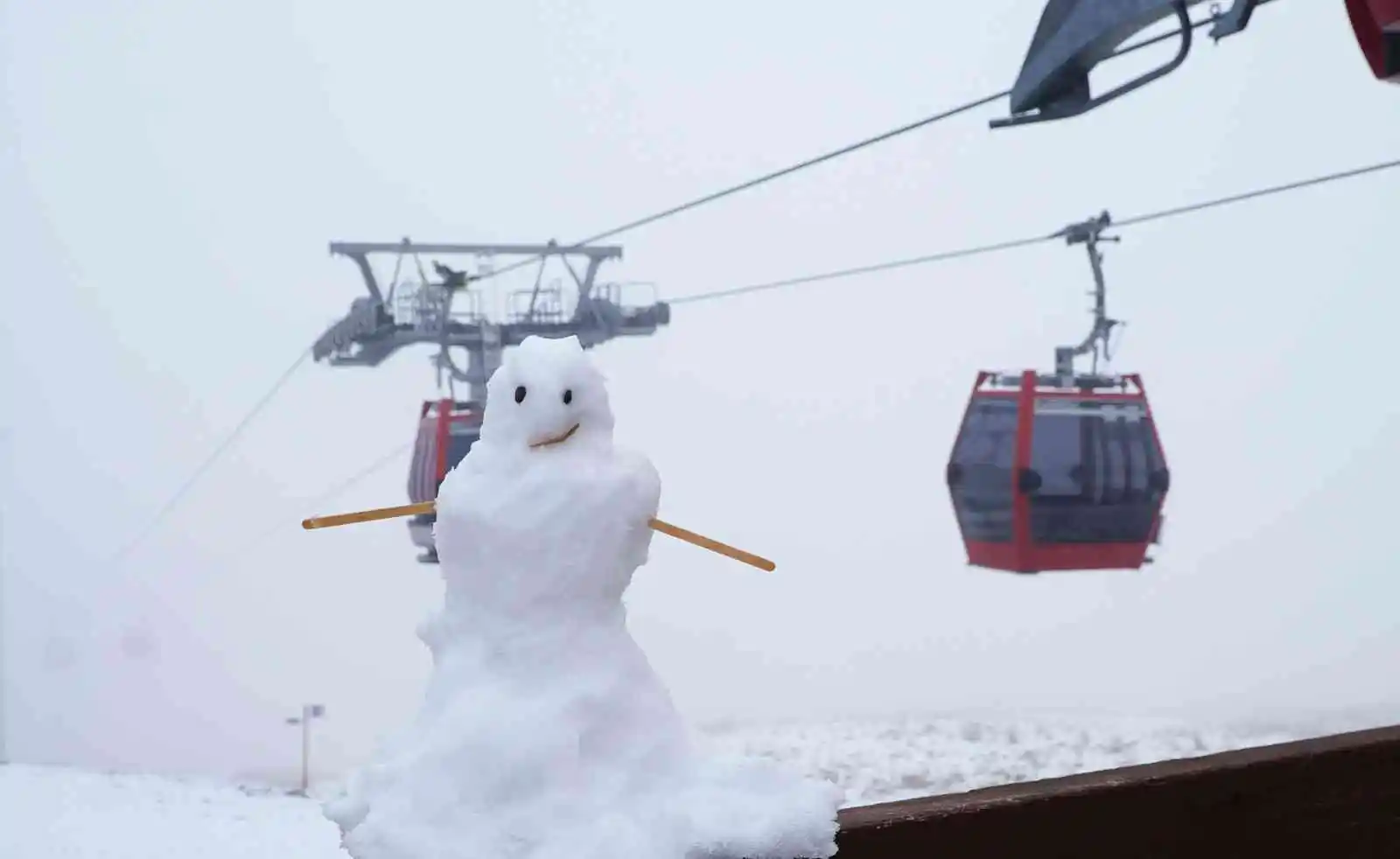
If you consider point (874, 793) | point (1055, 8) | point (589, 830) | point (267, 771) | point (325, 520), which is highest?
point (1055, 8)

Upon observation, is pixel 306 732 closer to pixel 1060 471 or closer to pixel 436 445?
pixel 436 445

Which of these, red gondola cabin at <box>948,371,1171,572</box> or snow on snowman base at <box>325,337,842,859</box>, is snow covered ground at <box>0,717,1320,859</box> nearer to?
red gondola cabin at <box>948,371,1171,572</box>

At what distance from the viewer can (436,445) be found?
1.77 metres

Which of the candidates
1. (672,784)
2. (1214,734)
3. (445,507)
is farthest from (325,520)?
(1214,734)

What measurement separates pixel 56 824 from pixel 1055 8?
67.9 inches

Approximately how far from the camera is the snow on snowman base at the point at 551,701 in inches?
20.8

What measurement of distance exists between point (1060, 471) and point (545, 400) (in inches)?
66.9

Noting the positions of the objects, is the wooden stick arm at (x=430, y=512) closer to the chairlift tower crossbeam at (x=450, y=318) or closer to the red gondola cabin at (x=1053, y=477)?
the chairlift tower crossbeam at (x=450, y=318)

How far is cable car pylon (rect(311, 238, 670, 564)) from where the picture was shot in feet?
6.27

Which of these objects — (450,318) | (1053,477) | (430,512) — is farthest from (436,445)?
(430,512)

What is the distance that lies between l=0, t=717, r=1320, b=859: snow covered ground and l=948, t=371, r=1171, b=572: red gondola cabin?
0.34 metres

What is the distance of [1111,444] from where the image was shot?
2180 mm

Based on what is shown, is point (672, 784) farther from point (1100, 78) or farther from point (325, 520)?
point (1100, 78)

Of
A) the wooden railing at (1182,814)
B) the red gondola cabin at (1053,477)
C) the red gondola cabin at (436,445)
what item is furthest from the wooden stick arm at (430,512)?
the red gondola cabin at (1053,477)
